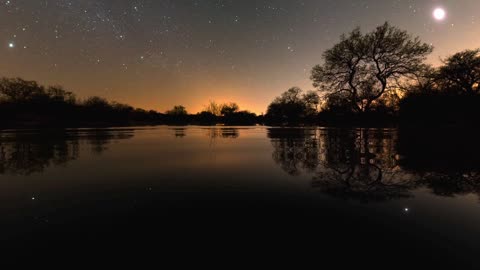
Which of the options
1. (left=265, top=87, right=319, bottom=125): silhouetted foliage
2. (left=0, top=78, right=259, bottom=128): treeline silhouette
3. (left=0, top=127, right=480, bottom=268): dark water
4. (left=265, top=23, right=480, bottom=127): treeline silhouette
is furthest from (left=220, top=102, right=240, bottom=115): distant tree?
(left=0, top=127, right=480, bottom=268): dark water

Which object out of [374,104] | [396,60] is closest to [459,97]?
[374,104]

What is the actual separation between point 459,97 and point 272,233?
4015 cm

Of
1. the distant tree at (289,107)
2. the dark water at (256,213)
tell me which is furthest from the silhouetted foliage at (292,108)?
the dark water at (256,213)

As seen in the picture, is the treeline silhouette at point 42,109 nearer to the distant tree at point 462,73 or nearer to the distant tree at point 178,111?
the distant tree at point 178,111

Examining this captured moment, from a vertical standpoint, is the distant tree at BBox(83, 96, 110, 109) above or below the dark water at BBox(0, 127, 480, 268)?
above

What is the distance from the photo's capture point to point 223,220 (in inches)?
105

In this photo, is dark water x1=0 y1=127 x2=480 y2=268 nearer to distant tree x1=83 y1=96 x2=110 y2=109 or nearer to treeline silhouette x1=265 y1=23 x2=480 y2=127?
treeline silhouette x1=265 y1=23 x2=480 y2=127

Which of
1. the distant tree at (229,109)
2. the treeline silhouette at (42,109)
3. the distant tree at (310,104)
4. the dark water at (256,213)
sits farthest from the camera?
the distant tree at (229,109)

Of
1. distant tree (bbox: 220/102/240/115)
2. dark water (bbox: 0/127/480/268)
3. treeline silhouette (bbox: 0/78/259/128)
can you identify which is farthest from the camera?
distant tree (bbox: 220/102/240/115)

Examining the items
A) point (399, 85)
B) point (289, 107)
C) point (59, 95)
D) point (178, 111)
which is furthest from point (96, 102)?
point (399, 85)

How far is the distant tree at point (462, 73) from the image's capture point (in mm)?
29609

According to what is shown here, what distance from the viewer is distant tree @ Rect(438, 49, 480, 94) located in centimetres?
2961

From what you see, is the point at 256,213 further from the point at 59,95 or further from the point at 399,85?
the point at 59,95

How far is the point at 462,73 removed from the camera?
30.4m
